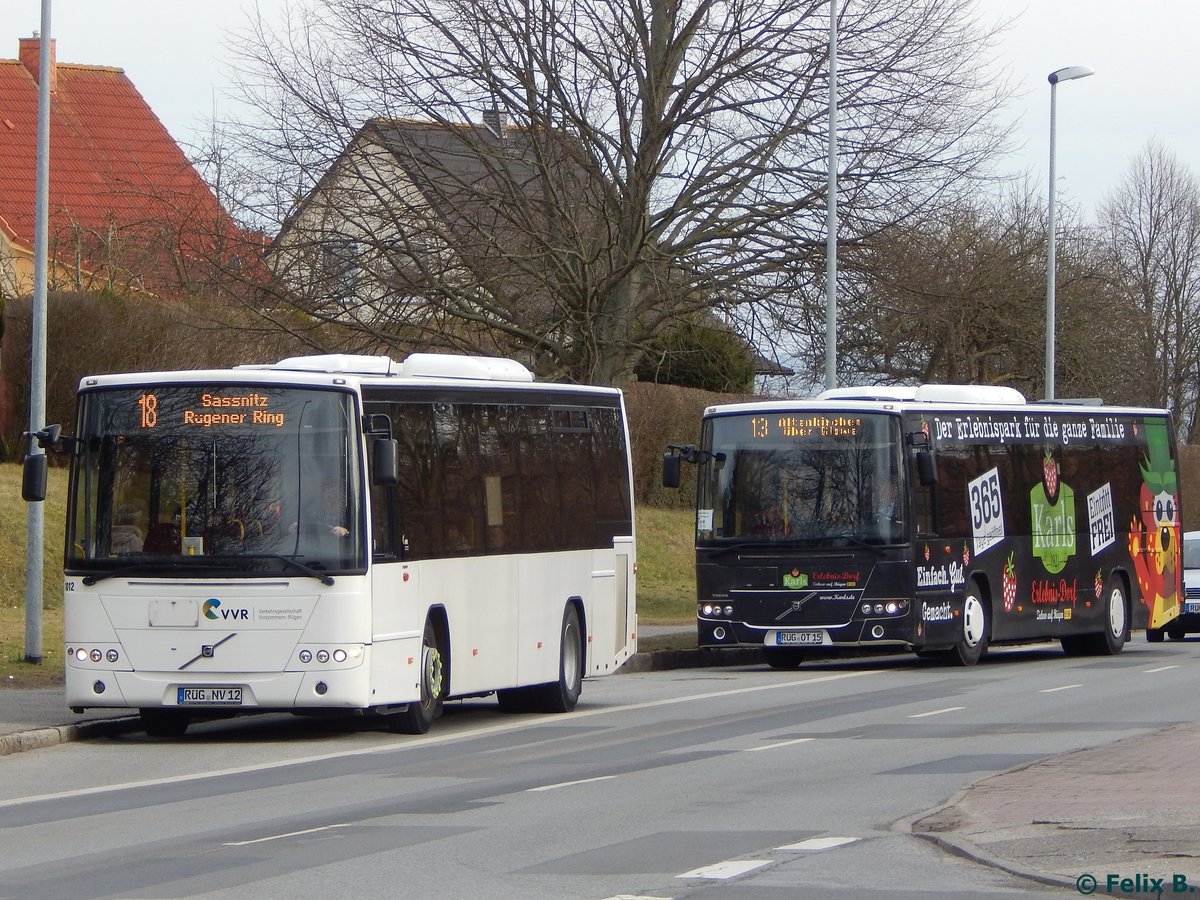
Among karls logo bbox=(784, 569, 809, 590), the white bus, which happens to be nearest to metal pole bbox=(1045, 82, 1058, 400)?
karls logo bbox=(784, 569, 809, 590)

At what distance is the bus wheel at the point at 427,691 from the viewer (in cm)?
1580

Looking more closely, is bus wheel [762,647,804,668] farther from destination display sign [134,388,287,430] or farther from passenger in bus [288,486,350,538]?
destination display sign [134,388,287,430]

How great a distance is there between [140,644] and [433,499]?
103 inches

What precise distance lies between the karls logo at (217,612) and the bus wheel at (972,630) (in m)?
11.9

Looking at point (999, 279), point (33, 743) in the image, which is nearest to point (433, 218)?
point (999, 279)

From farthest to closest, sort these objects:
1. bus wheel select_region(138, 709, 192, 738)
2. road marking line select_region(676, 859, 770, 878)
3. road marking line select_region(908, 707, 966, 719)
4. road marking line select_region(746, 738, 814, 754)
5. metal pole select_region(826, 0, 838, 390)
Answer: metal pole select_region(826, 0, 838, 390) → road marking line select_region(908, 707, 966, 719) → bus wheel select_region(138, 709, 192, 738) → road marking line select_region(746, 738, 814, 754) → road marking line select_region(676, 859, 770, 878)

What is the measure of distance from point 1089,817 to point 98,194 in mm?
30384

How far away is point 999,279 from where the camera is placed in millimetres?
28797

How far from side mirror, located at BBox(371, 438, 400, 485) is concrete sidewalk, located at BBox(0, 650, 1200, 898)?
10.4 ft

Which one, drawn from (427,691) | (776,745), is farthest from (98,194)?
(776,745)

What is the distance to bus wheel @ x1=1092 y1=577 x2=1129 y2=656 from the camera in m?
27.7

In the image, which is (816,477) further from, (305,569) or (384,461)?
(305,569)

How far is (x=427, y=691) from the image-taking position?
15.9 meters

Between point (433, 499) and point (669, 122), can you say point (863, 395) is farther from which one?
point (433, 499)
